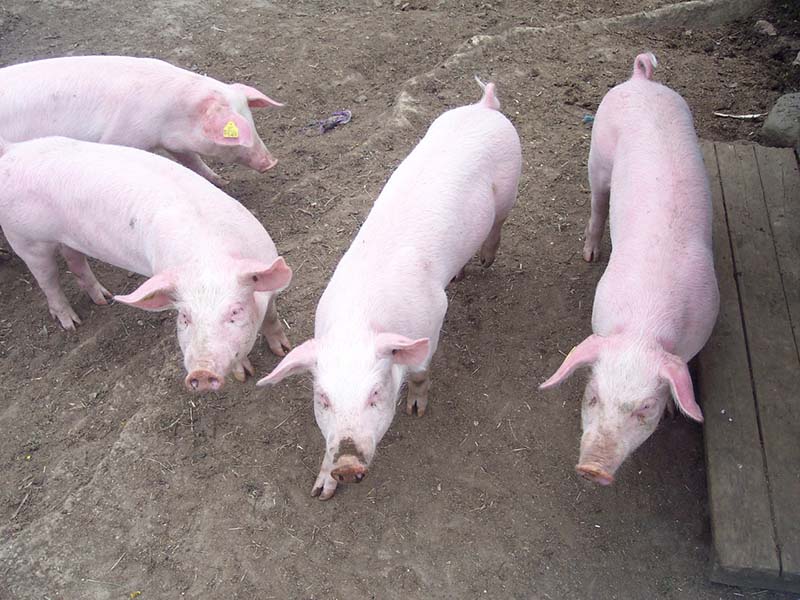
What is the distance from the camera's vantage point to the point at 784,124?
5074mm

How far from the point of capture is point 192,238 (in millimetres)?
3404

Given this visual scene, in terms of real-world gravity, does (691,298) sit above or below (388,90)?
above

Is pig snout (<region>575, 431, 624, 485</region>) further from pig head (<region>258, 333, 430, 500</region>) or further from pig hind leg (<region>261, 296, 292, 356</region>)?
pig hind leg (<region>261, 296, 292, 356</region>)

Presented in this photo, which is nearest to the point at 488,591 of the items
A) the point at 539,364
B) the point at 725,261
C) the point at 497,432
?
the point at 497,432

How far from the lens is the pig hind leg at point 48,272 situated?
163 inches

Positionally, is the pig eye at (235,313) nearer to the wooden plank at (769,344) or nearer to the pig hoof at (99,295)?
the pig hoof at (99,295)

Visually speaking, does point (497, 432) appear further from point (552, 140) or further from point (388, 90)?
point (388, 90)

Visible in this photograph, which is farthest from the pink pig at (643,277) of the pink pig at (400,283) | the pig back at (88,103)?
the pig back at (88,103)

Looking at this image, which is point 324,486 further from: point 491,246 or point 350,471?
point 491,246

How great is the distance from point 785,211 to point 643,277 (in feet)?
5.09

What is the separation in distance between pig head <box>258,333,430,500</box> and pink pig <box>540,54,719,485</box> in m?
0.66

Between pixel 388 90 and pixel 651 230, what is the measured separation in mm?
3447

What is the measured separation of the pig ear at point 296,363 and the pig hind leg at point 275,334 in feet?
3.39

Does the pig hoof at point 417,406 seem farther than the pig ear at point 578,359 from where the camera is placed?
Yes
